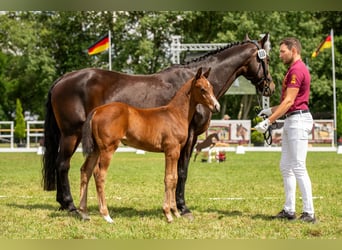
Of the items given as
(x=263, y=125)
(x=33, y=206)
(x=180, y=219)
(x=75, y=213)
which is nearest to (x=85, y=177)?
(x=75, y=213)

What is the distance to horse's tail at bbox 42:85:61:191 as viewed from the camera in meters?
8.03

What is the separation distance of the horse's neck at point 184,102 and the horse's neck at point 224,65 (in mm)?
808

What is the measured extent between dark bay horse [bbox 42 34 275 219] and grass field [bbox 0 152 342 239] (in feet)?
2.24

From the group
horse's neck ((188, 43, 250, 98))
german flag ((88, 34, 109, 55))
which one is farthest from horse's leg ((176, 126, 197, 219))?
german flag ((88, 34, 109, 55))

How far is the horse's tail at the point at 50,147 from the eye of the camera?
26.3 feet

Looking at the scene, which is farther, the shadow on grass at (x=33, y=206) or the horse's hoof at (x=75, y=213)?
the shadow on grass at (x=33, y=206)

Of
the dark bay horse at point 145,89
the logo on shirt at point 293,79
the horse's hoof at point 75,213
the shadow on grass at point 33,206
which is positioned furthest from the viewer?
the shadow on grass at point 33,206

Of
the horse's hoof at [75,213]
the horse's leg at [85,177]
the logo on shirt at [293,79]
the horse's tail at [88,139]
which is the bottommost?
the horse's hoof at [75,213]

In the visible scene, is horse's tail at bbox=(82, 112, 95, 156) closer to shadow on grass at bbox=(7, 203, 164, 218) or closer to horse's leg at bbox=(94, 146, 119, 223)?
horse's leg at bbox=(94, 146, 119, 223)

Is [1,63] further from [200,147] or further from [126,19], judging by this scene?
[200,147]

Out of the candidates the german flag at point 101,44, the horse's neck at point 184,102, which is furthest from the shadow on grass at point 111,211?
the german flag at point 101,44

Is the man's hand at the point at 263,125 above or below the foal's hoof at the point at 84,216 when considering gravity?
above

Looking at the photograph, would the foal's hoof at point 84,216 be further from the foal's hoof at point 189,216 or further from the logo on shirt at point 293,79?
the logo on shirt at point 293,79

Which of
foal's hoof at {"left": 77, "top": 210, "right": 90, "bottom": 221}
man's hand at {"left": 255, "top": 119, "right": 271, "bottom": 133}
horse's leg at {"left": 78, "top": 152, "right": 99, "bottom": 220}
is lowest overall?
foal's hoof at {"left": 77, "top": 210, "right": 90, "bottom": 221}
